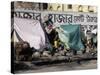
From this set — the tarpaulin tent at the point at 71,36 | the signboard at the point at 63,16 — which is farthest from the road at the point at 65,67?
the signboard at the point at 63,16

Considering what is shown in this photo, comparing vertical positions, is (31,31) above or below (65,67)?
above

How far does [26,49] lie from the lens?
1.66 metres

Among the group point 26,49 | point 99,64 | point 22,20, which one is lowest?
point 99,64

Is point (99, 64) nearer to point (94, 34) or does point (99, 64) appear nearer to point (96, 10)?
point (94, 34)

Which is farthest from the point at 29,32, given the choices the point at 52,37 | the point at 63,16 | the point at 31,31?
the point at 63,16

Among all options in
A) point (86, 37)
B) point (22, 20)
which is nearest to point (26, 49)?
point (22, 20)

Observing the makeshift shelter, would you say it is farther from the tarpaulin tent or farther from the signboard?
the tarpaulin tent

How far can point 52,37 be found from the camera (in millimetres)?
1738

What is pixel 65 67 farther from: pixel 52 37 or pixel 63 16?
pixel 63 16

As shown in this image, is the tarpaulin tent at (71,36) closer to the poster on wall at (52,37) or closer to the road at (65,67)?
the poster on wall at (52,37)

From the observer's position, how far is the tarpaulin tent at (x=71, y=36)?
1.77 m

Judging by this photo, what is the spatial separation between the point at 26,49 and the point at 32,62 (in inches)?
4.1

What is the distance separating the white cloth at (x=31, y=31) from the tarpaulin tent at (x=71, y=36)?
0.50 feet

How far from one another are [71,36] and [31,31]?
0.33 m
